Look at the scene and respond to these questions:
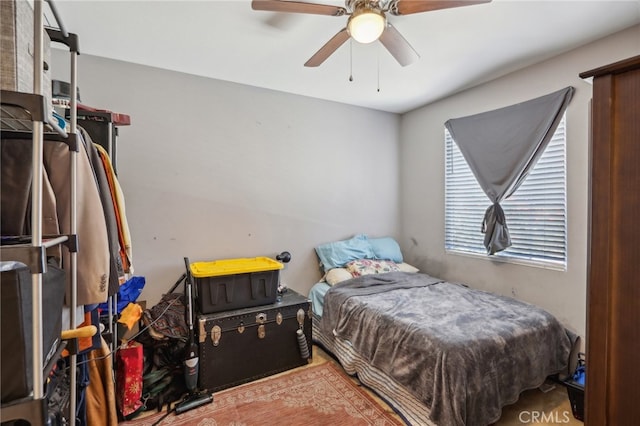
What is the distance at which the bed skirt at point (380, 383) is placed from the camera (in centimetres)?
182

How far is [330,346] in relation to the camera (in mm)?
2695

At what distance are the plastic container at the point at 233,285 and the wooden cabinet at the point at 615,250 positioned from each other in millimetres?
2032

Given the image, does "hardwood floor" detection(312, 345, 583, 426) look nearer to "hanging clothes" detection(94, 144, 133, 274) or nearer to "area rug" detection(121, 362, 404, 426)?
"area rug" detection(121, 362, 404, 426)

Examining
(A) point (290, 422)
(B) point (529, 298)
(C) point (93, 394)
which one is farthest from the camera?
(B) point (529, 298)

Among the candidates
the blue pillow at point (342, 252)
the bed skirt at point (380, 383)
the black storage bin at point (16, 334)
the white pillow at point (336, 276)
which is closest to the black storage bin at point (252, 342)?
the bed skirt at point (380, 383)

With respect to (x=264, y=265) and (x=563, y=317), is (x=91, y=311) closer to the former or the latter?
(x=264, y=265)

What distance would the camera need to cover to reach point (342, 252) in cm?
326

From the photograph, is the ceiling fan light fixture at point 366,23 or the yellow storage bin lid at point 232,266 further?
the yellow storage bin lid at point 232,266

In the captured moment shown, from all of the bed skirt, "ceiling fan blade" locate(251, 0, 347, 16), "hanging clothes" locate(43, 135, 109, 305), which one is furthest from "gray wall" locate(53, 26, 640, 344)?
"ceiling fan blade" locate(251, 0, 347, 16)

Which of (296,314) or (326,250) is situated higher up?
(326,250)

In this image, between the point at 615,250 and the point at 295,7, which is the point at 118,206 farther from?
the point at 615,250

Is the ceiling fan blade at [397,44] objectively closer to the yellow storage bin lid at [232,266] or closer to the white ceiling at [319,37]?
the white ceiling at [319,37]

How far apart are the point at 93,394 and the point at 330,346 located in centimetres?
172

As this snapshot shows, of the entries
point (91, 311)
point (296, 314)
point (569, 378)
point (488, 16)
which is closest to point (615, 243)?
point (488, 16)
